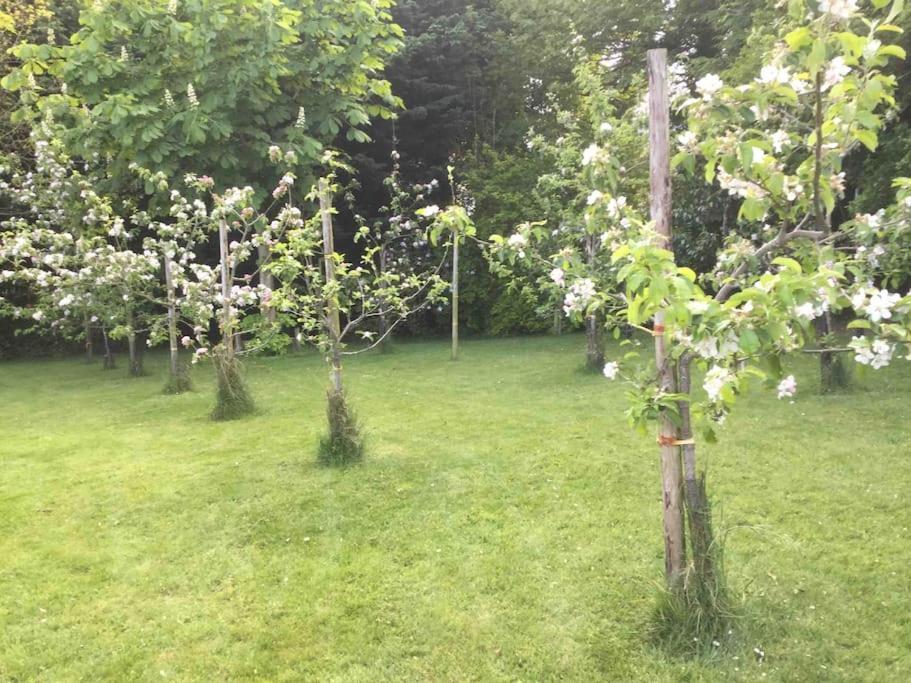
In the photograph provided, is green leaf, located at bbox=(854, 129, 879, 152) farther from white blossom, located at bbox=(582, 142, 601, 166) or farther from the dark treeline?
the dark treeline

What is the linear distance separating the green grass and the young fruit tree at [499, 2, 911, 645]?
47cm

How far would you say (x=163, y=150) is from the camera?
7.12 metres

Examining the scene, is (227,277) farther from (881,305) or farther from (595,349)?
(881,305)

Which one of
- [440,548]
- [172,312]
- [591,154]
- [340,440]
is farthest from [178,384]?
[591,154]

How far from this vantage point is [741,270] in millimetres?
2469

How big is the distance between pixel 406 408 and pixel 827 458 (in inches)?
162

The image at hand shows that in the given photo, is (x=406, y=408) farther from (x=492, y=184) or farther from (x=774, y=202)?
(x=492, y=184)

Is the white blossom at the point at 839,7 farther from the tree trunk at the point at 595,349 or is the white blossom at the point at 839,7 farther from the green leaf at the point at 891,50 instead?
the tree trunk at the point at 595,349

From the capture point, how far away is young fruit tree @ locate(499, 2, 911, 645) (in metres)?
1.85

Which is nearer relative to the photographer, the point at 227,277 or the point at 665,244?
the point at 665,244

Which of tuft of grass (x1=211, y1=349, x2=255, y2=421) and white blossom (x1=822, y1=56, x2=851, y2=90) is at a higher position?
white blossom (x1=822, y1=56, x2=851, y2=90)

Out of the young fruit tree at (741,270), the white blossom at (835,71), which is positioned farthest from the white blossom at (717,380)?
the white blossom at (835,71)

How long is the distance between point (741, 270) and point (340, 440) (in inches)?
135

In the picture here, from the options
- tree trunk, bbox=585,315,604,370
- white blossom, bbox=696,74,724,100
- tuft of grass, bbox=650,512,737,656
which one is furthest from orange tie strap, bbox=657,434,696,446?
tree trunk, bbox=585,315,604,370
